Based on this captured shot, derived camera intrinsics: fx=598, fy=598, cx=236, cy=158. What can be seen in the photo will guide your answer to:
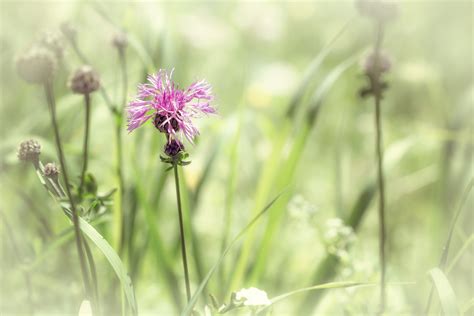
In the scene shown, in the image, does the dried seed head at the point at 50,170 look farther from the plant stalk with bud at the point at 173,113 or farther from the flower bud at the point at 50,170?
the plant stalk with bud at the point at 173,113

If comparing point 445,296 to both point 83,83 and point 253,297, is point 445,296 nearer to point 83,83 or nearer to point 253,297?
point 253,297

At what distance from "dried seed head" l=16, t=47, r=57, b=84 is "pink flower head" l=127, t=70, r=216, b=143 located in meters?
0.22

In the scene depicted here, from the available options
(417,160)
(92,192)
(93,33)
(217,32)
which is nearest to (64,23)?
(92,192)

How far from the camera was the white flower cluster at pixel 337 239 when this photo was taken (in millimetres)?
1282

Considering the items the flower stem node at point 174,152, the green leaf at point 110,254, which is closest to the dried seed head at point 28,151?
the green leaf at point 110,254

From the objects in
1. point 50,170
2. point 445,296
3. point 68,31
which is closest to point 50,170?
point 50,170

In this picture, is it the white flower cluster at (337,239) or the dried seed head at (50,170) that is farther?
the white flower cluster at (337,239)

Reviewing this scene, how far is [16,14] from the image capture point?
2.73m

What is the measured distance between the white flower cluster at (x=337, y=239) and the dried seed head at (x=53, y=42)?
671 millimetres

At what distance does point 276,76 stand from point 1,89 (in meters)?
1.37

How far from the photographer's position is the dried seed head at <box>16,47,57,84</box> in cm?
106

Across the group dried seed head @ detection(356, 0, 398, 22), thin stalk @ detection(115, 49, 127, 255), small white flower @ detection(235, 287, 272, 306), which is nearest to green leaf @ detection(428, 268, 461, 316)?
small white flower @ detection(235, 287, 272, 306)

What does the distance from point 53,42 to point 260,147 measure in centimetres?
149

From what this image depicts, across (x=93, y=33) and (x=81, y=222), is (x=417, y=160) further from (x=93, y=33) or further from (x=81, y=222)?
(x=81, y=222)
